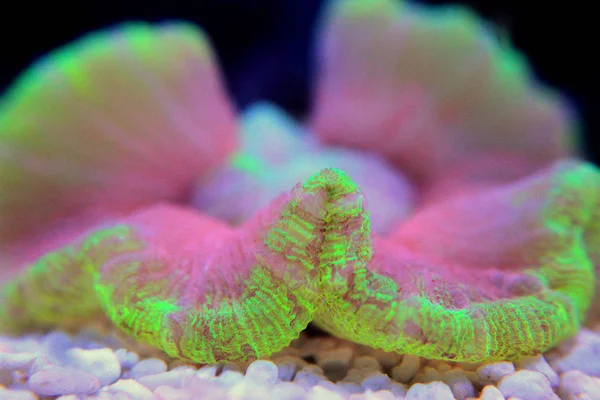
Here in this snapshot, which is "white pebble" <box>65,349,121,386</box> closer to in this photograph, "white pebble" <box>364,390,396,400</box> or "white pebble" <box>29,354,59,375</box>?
"white pebble" <box>29,354,59,375</box>

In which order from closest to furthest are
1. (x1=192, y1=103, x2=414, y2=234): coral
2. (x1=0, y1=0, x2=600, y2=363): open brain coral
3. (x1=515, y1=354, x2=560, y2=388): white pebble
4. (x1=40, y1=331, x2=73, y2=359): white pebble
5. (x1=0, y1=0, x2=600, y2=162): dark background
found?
1. (x1=0, y1=0, x2=600, y2=363): open brain coral
2. (x1=515, y1=354, x2=560, y2=388): white pebble
3. (x1=40, y1=331, x2=73, y2=359): white pebble
4. (x1=192, y1=103, x2=414, y2=234): coral
5. (x1=0, y1=0, x2=600, y2=162): dark background

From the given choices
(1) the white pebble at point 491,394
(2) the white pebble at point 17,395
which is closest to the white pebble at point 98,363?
(2) the white pebble at point 17,395

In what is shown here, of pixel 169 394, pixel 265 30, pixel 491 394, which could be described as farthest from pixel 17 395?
pixel 265 30

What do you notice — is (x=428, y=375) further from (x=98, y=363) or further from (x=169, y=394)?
(x=98, y=363)

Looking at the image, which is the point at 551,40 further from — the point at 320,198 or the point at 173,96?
the point at 320,198

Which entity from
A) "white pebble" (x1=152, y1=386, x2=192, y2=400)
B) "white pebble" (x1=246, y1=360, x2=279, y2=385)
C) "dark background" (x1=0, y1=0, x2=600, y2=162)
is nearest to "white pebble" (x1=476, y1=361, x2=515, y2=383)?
"white pebble" (x1=246, y1=360, x2=279, y2=385)

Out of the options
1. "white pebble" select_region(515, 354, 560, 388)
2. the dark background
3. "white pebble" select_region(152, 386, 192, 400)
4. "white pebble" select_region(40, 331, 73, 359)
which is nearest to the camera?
"white pebble" select_region(152, 386, 192, 400)

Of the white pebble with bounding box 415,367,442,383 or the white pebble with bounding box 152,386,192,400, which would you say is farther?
the white pebble with bounding box 415,367,442,383
